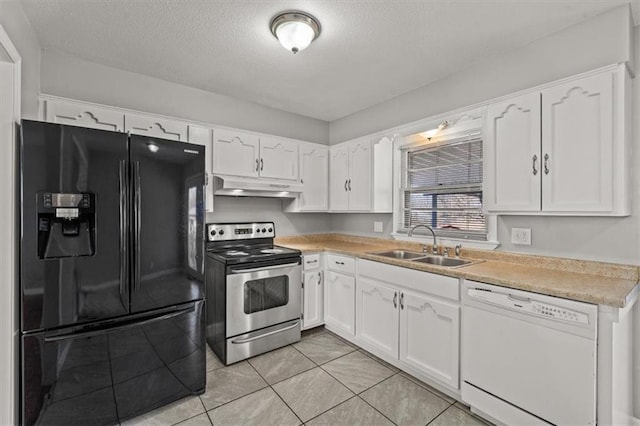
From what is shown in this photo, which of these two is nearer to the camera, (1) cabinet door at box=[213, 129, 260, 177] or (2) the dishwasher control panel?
(2) the dishwasher control panel

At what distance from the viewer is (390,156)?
10.4ft

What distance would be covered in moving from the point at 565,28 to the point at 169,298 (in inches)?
126

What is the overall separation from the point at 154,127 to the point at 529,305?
9.87 feet

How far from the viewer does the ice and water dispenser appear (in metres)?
1.57

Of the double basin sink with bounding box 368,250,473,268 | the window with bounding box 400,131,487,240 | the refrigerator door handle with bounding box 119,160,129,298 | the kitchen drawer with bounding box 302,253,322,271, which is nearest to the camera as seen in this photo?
the refrigerator door handle with bounding box 119,160,129,298

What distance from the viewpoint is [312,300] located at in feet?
10.0

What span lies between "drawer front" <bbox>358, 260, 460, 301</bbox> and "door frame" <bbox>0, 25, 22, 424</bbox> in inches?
89.4

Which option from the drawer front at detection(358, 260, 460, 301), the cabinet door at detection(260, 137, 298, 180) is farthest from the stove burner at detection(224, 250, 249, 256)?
the drawer front at detection(358, 260, 460, 301)

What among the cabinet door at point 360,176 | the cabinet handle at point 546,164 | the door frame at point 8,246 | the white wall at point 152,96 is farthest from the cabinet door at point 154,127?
the cabinet handle at point 546,164

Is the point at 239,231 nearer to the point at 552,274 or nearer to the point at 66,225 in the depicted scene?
the point at 66,225

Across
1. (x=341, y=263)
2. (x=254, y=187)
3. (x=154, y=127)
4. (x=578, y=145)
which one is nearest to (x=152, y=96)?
(x=154, y=127)

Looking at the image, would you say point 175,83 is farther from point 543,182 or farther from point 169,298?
point 543,182

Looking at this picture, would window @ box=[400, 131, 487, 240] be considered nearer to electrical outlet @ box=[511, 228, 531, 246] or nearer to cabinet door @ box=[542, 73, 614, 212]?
electrical outlet @ box=[511, 228, 531, 246]

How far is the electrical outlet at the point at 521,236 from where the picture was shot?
2189 mm
